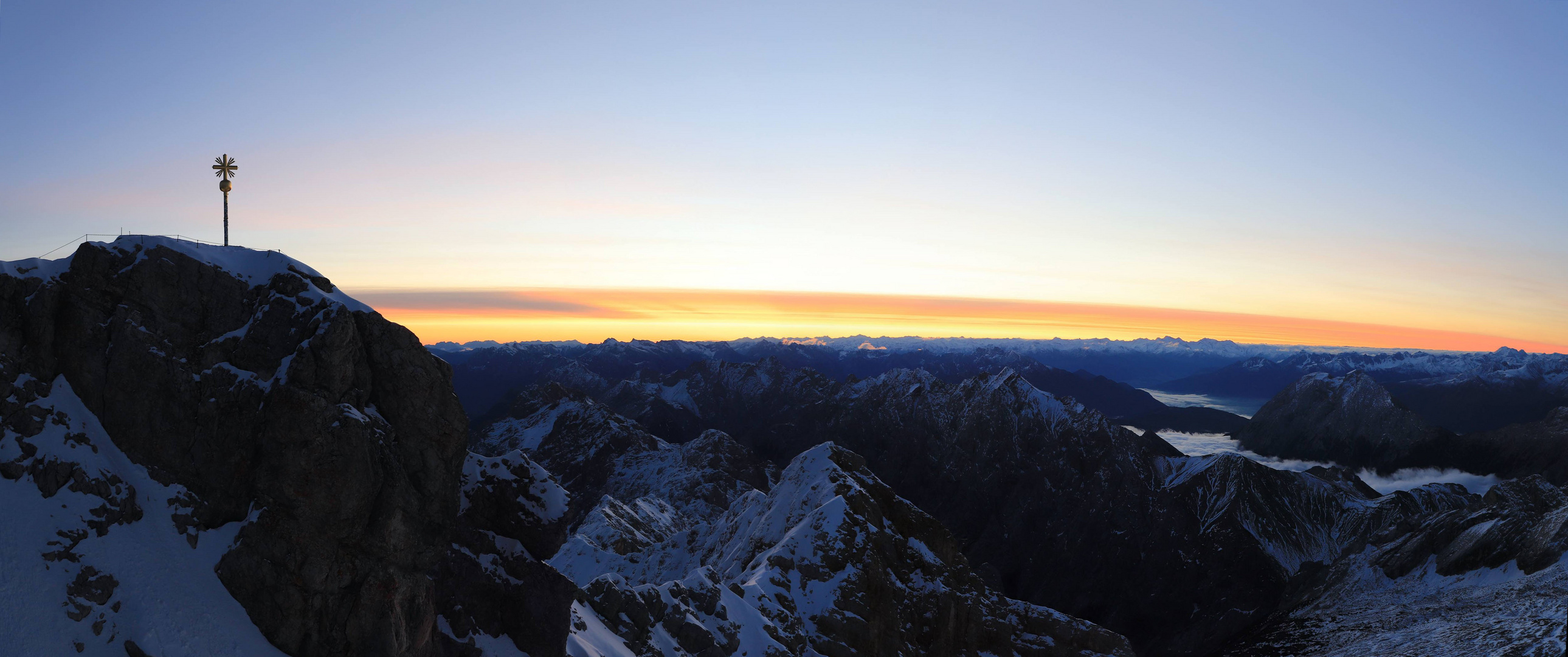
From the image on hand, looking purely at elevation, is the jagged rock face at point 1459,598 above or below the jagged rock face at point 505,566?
below

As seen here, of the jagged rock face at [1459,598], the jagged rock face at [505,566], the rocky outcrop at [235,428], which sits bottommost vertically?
the jagged rock face at [1459,598]

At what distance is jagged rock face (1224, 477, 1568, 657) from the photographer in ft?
399

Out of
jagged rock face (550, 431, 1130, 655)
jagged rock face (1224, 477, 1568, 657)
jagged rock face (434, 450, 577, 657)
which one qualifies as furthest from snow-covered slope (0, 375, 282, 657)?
jagged rock face (1224, 477, 1568, 657)

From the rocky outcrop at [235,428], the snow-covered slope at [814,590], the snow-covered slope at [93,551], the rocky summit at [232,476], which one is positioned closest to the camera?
the snow-covered slope at [93,551]

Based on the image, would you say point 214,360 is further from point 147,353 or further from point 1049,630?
point 1049,630

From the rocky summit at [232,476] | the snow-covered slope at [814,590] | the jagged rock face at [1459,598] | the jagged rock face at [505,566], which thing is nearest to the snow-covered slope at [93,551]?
the rocky summit at [232,476]

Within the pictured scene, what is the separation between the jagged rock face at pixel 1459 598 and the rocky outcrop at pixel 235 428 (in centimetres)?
13359

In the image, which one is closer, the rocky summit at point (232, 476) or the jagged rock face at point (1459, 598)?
the rocky summit at point (232, 476)

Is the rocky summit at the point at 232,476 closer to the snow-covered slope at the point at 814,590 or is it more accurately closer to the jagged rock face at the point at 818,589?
the snow-covered slope at the point at 814,590

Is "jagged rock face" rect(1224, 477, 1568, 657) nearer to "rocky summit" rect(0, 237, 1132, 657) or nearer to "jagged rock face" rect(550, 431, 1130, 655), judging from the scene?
"jagged rock face" rect(550, 431, 1130, 655)

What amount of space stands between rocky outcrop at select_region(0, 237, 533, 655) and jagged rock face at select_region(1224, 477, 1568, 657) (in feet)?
438

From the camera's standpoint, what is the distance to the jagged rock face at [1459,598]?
121750 millimetres

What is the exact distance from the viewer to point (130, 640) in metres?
43.6

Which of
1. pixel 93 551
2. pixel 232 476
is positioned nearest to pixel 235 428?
pixel 232 476
